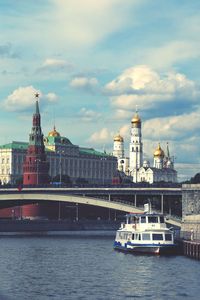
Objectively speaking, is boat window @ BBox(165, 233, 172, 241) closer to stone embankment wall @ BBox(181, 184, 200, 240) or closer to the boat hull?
the boat hull

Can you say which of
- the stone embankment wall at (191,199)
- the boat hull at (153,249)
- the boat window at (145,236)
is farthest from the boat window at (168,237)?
the stone embankment wall at (191,199)

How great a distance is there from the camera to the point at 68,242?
5049 inches

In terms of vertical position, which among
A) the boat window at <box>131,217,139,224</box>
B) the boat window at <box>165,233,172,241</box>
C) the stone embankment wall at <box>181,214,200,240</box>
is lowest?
the boat window at <box>165,233,172,241</box>

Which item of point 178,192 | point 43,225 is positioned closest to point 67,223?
point 43,225

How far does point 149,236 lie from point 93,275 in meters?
21.9

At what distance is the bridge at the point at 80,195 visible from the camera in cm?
14125

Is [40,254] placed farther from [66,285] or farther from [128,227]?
[66,285]

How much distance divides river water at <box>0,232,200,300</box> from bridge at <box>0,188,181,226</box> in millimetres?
31138

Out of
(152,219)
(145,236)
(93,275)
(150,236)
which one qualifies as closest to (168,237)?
(150,236)

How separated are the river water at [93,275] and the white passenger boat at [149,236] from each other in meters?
1.59

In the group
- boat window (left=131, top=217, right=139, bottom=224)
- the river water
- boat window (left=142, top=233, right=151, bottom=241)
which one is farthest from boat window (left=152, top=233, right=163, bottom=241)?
boat window (left=131, top=217, right=139, bottom=224)

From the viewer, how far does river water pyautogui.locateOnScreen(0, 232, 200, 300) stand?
66.6m

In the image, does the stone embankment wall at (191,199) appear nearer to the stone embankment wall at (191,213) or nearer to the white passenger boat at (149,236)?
the stone embankment wall at (191,213)

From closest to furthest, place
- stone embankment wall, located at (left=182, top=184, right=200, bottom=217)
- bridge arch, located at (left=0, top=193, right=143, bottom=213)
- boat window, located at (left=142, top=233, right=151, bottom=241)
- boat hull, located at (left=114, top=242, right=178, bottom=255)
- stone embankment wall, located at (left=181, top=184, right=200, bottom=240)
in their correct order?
1. stone embankment wall, located at (left=181, top=184, right=200, bottom=240)
2. boat hull, located at (left=114, top=242, right=178, bottom=255)
3. boat window, located at (left=142, top=233, right=151, bottom=241)
4. stone embankment wall, located at (left=182, top=184, right=200, bottom=217)
5. bridge arch, located at (left=0, top=193, right=143, bottom=213)
